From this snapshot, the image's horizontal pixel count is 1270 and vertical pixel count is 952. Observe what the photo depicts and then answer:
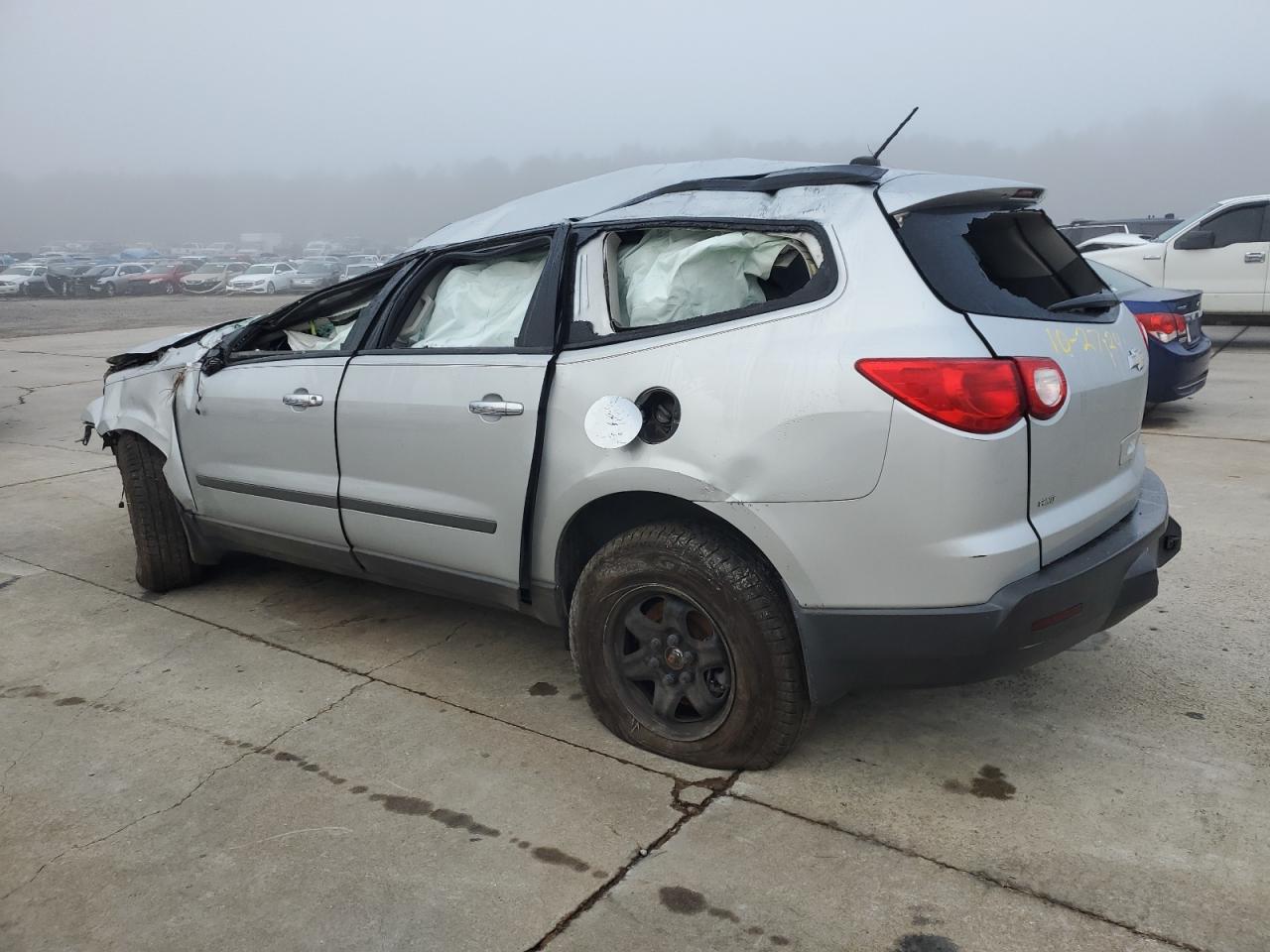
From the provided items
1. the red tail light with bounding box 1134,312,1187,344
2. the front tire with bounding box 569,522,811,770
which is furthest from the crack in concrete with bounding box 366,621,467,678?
the red tail light with bounding box 1134,312,1187,344

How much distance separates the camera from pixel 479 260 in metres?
3.78

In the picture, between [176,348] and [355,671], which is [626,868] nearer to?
[355,671]

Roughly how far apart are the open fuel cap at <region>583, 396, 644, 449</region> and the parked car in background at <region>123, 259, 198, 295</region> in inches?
1649

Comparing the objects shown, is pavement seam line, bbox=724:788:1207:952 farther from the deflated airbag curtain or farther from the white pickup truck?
the white pickup truck

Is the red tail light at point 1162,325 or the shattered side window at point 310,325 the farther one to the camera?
the red tail light at point 1162,325

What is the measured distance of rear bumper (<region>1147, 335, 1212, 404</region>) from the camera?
747 centimetres

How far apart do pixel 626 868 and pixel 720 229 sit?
1.75m

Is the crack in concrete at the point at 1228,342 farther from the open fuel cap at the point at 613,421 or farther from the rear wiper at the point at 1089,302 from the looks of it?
the open fuel cap at the point at 613,421

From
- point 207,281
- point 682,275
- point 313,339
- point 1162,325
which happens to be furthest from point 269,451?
point 207,281

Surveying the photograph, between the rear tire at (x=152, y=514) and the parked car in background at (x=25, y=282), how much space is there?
39.1m

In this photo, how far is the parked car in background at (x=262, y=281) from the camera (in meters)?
38.6

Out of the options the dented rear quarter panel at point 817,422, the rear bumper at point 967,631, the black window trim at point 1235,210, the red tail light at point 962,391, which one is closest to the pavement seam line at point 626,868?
the rear bumper at point 967,631

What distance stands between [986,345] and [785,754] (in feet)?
4.10

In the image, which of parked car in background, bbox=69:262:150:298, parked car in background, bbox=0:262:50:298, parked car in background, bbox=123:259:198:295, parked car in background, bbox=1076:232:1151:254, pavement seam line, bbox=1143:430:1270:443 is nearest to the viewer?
pavement seam line, bbox=1143:430:1270:443
